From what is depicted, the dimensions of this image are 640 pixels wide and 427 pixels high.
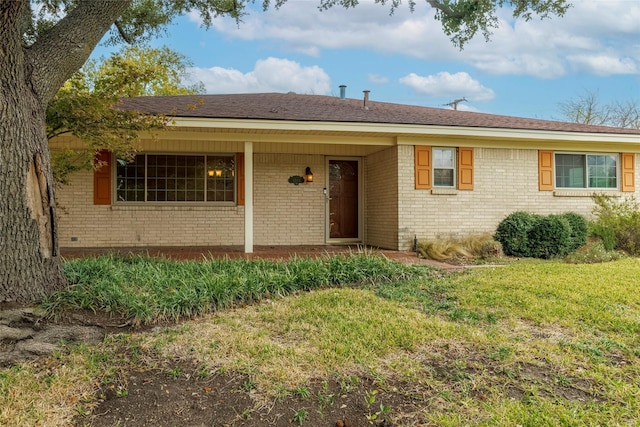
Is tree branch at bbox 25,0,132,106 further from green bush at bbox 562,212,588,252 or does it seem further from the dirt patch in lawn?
green bush at bbox 562,212,588,252

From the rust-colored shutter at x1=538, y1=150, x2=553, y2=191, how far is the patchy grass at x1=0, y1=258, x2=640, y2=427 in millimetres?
6276

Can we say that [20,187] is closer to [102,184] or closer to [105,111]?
[105,111]

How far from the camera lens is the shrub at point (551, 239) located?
30.7 feet

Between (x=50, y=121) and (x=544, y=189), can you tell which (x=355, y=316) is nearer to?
(x=50, y=121)

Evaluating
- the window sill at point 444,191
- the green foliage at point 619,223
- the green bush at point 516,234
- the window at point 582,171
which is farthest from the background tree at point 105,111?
the green foliage at point 619,223

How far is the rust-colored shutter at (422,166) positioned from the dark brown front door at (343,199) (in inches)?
90.1

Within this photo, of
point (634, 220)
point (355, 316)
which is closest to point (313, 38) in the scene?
point (634, 220)

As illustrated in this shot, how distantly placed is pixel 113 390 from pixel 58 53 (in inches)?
135

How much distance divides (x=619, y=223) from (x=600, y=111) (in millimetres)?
20226

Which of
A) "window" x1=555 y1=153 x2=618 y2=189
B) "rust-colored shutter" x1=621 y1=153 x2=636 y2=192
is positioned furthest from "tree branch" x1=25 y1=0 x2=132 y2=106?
"rust-colored shutter" x1=621 y1=153 x2=636 y2=192

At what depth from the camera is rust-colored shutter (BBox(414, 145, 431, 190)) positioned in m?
9.98

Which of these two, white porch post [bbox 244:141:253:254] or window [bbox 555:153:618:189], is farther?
window [bbox 555:153:618:189]

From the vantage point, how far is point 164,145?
10328 millimetres

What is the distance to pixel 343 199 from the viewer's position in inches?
464
